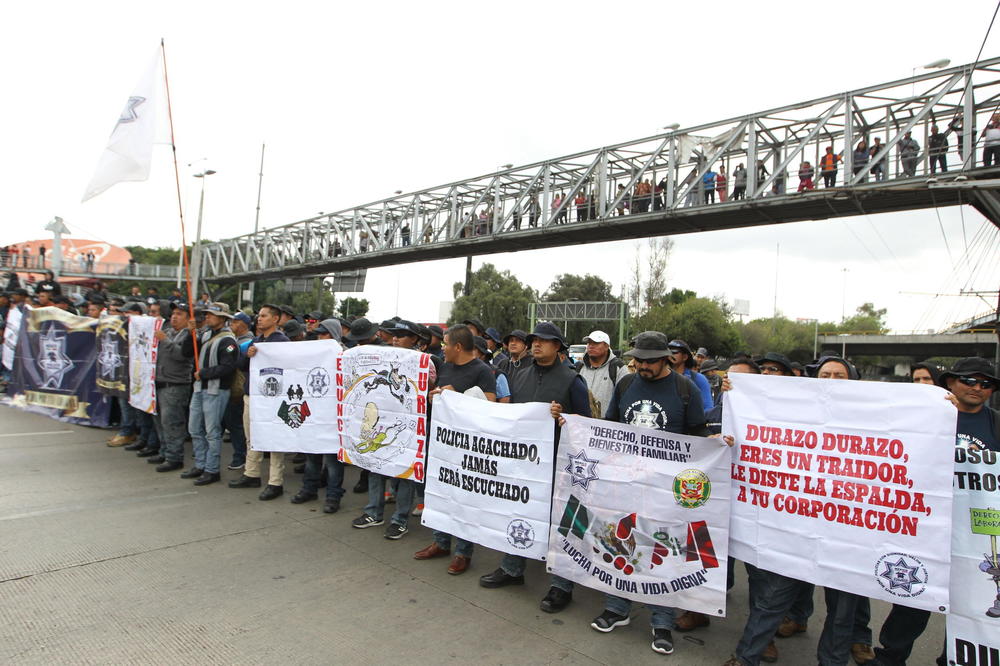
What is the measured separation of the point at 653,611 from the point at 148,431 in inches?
273

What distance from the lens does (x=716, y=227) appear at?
17.9 meters

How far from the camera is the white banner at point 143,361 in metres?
7.29

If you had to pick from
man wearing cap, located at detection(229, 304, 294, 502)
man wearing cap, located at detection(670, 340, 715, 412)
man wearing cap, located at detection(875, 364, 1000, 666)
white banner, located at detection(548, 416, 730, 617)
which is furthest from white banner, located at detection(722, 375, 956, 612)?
man wearing cap, located at detection(229, 304, 294, 502)

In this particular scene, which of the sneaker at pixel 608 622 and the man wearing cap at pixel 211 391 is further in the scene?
the man wearing cap at pixel 211 391

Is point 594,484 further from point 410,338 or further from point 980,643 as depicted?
point 410,338

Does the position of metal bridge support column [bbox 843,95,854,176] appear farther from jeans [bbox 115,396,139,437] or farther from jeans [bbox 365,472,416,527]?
jeans [bbox 115,396,139,437]

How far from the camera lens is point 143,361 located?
A: 295 inches

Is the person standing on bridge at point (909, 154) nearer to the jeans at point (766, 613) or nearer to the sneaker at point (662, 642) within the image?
the jeans at point (766, 613)

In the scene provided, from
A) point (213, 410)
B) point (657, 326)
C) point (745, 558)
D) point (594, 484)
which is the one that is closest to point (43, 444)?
point (213, 410)

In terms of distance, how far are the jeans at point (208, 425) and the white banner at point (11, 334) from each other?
241 inches

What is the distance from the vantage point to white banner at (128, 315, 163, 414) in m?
7.29

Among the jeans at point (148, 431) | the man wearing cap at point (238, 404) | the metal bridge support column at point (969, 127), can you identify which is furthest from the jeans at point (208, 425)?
the metal bridge support column at point (969, 127)

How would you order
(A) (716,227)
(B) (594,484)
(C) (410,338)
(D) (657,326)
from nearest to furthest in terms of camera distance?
(B) (594,484)
(C) (410,338)
(A) (716,227)
(D) (657,326)

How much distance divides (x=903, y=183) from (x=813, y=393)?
12.9 metres
